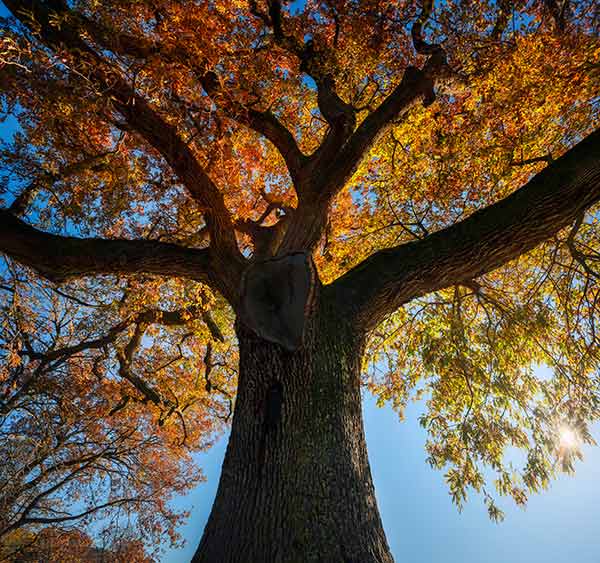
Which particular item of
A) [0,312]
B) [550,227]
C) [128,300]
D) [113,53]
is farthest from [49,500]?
[550,227]

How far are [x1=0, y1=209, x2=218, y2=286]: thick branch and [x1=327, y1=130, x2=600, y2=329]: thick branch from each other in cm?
186

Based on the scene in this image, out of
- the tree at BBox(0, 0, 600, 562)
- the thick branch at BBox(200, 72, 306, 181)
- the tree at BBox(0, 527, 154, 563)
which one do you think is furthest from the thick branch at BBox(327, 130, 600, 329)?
the tree at BBox(0, 527, 154, 563)

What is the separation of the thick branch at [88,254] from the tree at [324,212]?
0.02 metres

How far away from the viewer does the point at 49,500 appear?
10.3 meters

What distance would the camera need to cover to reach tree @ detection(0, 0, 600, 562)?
286 cm

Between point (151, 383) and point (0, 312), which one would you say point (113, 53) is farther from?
point (151, 383)

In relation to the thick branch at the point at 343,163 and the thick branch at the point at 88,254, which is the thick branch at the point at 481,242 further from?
the thick branch at the point at 88,254

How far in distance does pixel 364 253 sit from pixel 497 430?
4017 millimetres

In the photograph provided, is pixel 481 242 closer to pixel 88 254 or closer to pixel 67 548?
pixel 88 254

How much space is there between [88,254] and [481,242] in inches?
164

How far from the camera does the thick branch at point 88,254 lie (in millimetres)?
3877

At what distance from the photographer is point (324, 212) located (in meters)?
4.39

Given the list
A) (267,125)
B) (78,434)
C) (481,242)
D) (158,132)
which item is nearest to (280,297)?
(481,242)

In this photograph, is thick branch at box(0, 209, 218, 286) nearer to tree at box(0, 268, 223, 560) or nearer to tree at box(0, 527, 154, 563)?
tree at box(0, 268, 223, 560)
